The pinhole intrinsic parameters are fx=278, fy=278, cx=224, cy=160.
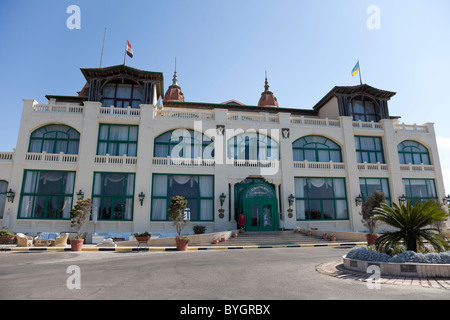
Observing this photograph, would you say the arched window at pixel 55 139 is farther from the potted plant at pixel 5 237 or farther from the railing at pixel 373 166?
the railing at pixel 373 166

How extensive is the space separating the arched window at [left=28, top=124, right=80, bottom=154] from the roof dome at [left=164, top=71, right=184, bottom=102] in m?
18.6

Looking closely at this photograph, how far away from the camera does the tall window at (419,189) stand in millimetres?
27516

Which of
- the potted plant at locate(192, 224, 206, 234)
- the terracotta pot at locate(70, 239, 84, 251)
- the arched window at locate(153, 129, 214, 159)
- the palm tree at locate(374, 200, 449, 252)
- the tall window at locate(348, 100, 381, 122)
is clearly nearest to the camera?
the palm tree at locate(374, 200, 449, 252)

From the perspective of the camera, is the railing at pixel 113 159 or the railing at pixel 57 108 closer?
the railing at pixel 113 159

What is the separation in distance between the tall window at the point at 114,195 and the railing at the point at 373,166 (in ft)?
70.8

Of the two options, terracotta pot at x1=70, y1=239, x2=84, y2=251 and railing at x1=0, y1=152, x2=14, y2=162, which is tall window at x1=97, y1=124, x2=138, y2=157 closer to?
railing at x1=0, y1=152, x2=14, y2=162

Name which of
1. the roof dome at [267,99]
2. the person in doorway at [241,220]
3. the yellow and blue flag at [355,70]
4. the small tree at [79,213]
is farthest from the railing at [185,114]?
the yellow and blue flag at [355,70]

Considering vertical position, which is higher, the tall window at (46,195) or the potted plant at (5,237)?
the tall window at (46,195)

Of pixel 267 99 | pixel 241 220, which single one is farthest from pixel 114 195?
pixel 267 99

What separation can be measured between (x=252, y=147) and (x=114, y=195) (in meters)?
12.9

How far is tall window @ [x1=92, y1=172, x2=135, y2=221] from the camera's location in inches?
898

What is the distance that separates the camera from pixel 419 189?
27.9m

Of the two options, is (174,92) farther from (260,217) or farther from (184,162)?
(260,217)

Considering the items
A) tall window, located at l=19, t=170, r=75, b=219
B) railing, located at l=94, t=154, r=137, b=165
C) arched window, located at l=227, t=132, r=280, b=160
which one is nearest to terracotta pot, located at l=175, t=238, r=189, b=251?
railing, located at l=94, t=154, r=137, b=165
